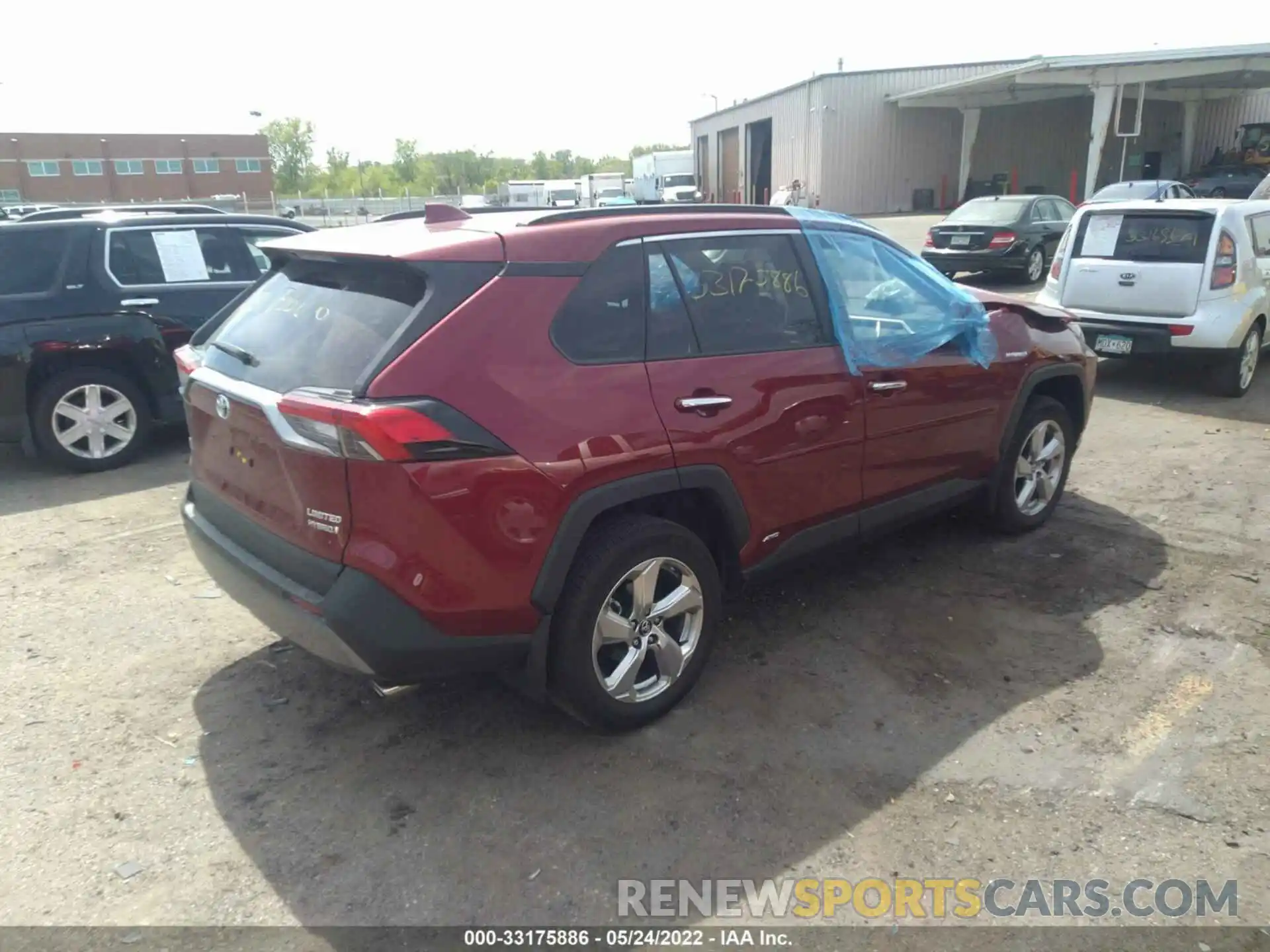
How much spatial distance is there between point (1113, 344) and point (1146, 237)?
38.8 inches

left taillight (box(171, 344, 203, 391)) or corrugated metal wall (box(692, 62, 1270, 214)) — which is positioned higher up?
corrugated metal wall (box(692, 62, 1270, 214))

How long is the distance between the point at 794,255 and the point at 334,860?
111 inches

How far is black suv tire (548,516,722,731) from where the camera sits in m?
3.07

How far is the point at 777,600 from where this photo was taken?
4453mm

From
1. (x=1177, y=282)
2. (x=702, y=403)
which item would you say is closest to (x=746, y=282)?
(x=702, y=403)

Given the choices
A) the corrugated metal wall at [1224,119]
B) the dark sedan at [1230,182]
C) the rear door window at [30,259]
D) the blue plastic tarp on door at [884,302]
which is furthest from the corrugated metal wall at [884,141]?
the blue plastic tarp on door at [884,302]

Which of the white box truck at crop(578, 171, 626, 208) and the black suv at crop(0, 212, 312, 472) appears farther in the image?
the white box truck at crop(578, 171, 626, 208)

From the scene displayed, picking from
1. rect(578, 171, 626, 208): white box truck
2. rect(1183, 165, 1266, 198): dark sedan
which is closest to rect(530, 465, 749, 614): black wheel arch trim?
rect(1183, 165, 1266, 198): dark sedan

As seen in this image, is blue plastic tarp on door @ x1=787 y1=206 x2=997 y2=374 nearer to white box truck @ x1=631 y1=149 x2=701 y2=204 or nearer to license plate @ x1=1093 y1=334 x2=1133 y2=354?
license plate @ x1=1093 y1=334 x2=1133 y2=354

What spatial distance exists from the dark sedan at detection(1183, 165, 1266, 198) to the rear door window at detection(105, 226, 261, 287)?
2821cm

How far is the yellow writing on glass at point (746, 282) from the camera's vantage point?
354cm

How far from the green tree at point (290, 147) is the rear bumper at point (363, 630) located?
354 ft

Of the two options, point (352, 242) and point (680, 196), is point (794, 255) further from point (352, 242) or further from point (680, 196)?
point (680, 196)

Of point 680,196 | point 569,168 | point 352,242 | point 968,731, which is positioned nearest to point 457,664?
point 352,242
